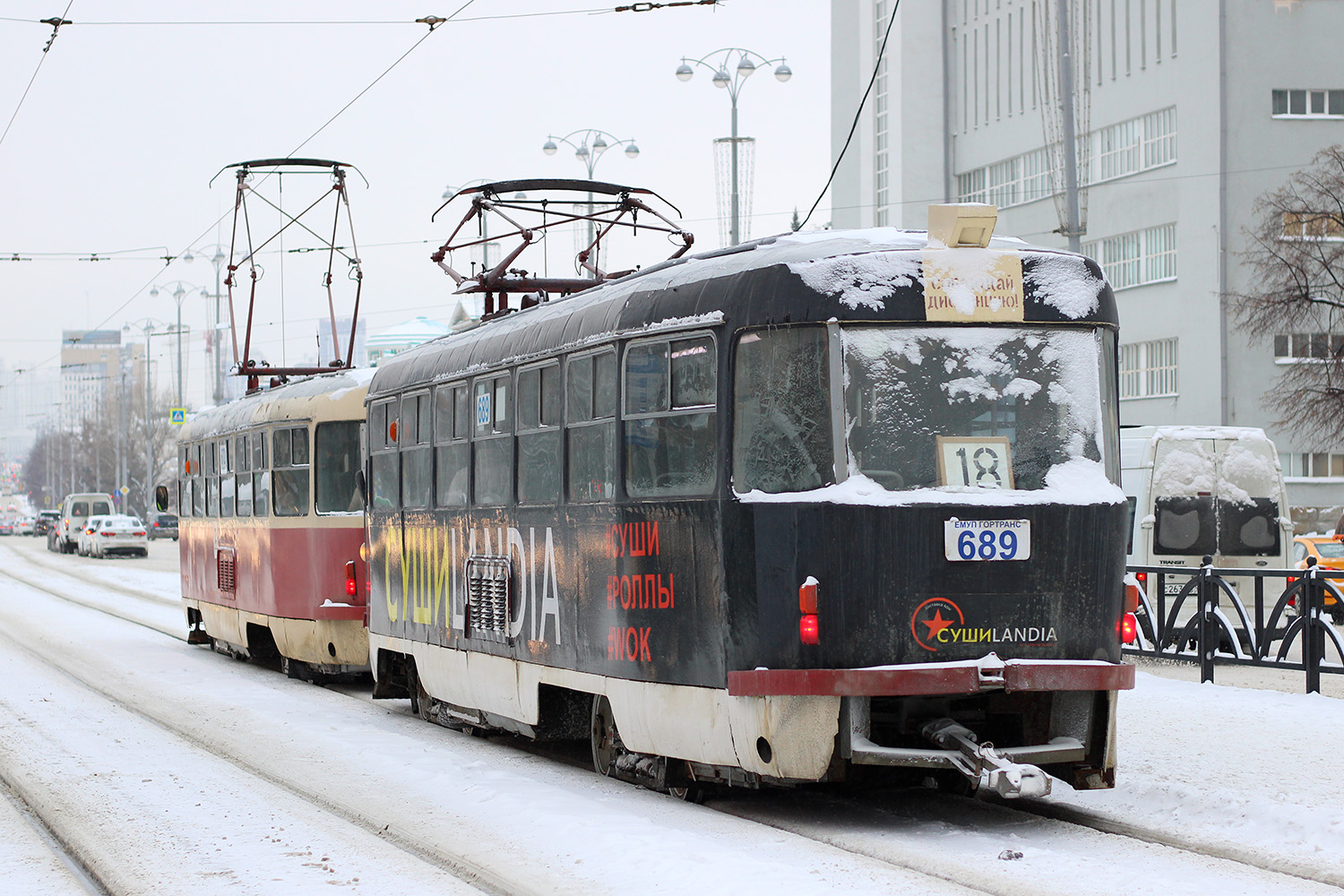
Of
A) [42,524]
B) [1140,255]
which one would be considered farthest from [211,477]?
[42,524]

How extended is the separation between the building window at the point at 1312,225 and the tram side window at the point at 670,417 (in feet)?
124

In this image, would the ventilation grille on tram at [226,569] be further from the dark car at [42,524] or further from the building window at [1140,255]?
the dark car at [42,524]

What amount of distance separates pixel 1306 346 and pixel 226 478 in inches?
1360

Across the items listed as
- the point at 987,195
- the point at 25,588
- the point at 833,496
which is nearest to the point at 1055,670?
the point at 833,496

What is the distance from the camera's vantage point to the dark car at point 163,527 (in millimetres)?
82000

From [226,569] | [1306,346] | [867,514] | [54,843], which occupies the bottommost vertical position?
[54,843]

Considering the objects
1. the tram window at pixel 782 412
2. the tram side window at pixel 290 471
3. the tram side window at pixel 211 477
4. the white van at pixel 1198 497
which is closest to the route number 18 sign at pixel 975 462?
the tram window at pixel 782 412

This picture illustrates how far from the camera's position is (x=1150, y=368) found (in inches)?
2044

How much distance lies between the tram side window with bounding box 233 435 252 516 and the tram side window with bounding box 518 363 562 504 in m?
8.60

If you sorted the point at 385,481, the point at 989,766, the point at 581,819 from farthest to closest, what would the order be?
the point at 385,481, the point at 581,819, the point at 989,766

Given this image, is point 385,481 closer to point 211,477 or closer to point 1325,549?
point 211,477

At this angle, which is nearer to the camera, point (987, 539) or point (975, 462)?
point (987, 539)

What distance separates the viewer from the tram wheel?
1024 centimetres

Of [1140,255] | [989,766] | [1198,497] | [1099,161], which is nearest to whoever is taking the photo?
[989,766]
